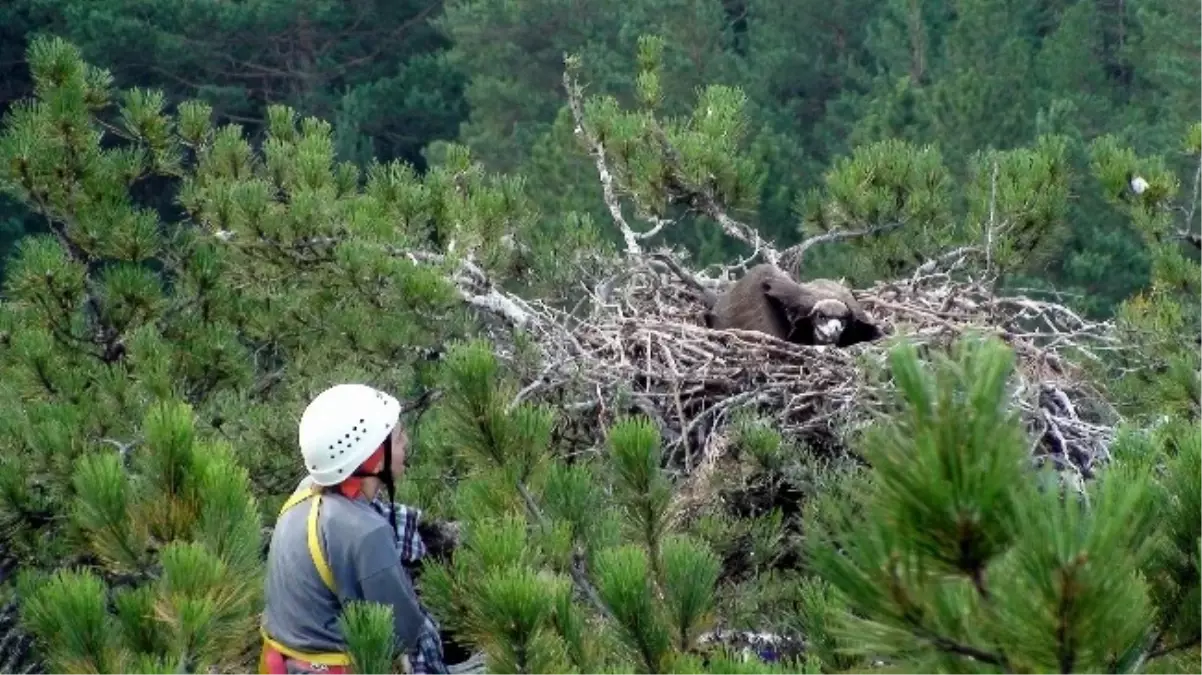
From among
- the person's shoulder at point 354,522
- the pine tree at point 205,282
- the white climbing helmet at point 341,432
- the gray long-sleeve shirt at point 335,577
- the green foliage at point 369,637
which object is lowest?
the pine tree at point 205,282

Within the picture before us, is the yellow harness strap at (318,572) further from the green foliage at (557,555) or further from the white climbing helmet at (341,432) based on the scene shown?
the green foliage at (557,555)

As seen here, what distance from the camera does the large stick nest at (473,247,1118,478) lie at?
415cm

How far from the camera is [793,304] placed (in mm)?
4938

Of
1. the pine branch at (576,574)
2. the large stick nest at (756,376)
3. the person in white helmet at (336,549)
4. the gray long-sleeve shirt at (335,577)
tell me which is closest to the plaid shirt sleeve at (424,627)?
the person in white helmet at (336,549)

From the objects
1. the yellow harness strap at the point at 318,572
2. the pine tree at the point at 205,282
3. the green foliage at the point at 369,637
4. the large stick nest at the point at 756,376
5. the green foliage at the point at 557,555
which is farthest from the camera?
the pine tree at the point at 205,282

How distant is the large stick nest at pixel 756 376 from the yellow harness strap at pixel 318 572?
94 centimetres

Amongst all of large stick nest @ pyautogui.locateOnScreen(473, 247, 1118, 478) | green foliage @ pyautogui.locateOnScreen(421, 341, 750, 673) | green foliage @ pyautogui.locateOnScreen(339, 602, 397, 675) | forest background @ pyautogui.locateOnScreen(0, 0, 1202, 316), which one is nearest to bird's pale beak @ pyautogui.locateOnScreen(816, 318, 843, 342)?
large stick nest @ pyautogui.locateOnScreen(473, 247, 1118, 478)

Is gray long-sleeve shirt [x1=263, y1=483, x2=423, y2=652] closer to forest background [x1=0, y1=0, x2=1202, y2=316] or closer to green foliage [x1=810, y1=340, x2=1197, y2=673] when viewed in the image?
green foliage [x1=810, y1=340, x2=1197, y2=673]

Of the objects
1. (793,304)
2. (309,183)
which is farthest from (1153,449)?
(309,183)

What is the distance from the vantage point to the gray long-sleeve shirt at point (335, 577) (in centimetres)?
295

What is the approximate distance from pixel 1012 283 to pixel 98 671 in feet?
42.5

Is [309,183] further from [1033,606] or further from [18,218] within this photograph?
[18,218]

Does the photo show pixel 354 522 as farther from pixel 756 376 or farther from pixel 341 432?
pixel 756 376

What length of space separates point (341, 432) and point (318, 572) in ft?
0.79
